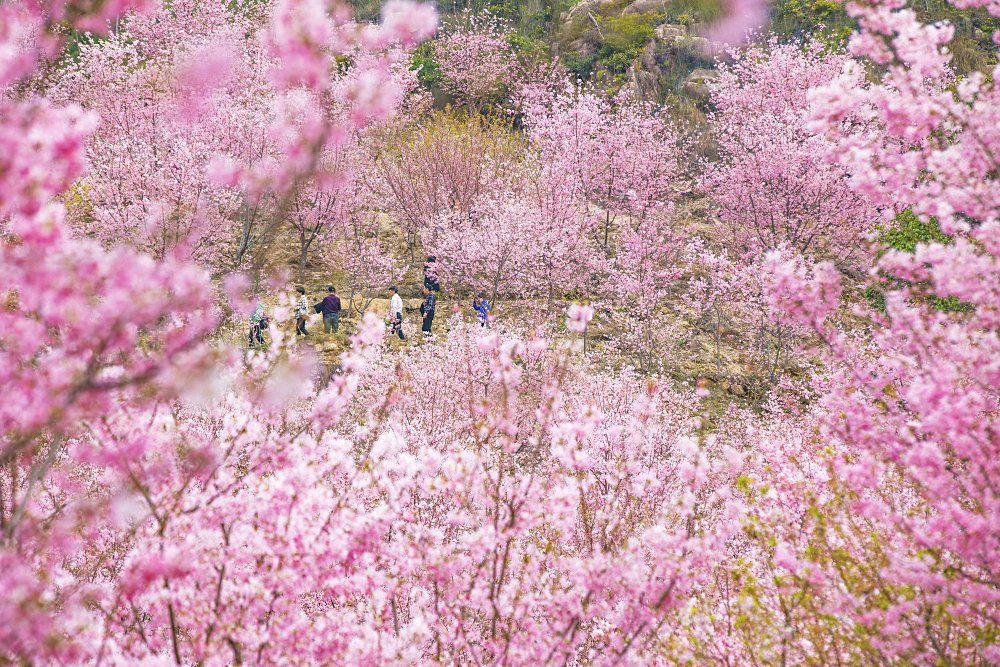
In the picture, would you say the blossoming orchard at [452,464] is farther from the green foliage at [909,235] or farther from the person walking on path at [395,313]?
the person walking on path at [395,313]

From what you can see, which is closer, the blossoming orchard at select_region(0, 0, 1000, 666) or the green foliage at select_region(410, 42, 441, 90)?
the blossoming orchard at select_region(0, 0, 1000, 666)

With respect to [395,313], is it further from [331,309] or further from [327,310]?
[327,310]

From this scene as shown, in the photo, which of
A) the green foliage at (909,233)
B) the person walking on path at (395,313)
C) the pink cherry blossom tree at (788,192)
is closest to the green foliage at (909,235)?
the green foliage at (909,233)

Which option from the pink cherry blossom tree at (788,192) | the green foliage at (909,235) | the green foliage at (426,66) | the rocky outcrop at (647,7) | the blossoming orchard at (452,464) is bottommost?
the blossoming orchard at (452,464)

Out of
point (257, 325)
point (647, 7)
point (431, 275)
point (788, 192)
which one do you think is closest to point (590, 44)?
point (647, 7)

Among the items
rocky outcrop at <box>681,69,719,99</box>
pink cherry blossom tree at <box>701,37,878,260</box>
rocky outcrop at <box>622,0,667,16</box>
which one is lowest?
pink cherry blossom tree at <box>701,37,878,260</box>

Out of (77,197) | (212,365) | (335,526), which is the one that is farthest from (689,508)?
(77,197)

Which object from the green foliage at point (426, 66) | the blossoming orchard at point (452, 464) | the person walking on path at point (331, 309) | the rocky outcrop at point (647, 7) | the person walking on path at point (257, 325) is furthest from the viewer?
the rocky outcrop at point (647, 7)

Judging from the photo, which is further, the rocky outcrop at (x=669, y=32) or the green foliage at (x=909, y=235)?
the rocky outcrop at (x=669, y=32)

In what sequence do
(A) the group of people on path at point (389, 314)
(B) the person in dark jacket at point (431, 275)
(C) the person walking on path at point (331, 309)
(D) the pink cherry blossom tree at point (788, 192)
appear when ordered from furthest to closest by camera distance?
(B) the person in dark jacket at point (431, 275) < (D) the pink cherry blossom tree at point (788, 192) < (C) the person walking on path at point (331, 309) < (A) the group of people on path at point (389, 314)

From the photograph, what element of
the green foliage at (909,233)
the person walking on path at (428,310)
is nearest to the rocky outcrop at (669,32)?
the green foliage at (909,233)

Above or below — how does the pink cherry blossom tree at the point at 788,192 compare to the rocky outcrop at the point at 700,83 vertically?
below

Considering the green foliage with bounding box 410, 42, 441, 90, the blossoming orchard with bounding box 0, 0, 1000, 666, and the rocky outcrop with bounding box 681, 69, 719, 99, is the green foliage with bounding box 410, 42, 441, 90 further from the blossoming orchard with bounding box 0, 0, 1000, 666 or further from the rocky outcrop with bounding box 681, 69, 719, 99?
the blossoming orchard with bounding box 0, 0, 1000, 666

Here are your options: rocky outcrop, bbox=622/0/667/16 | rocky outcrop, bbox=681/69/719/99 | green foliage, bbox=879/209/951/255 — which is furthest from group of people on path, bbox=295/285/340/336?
rocky outcrop, bbox=622/0/667/16
